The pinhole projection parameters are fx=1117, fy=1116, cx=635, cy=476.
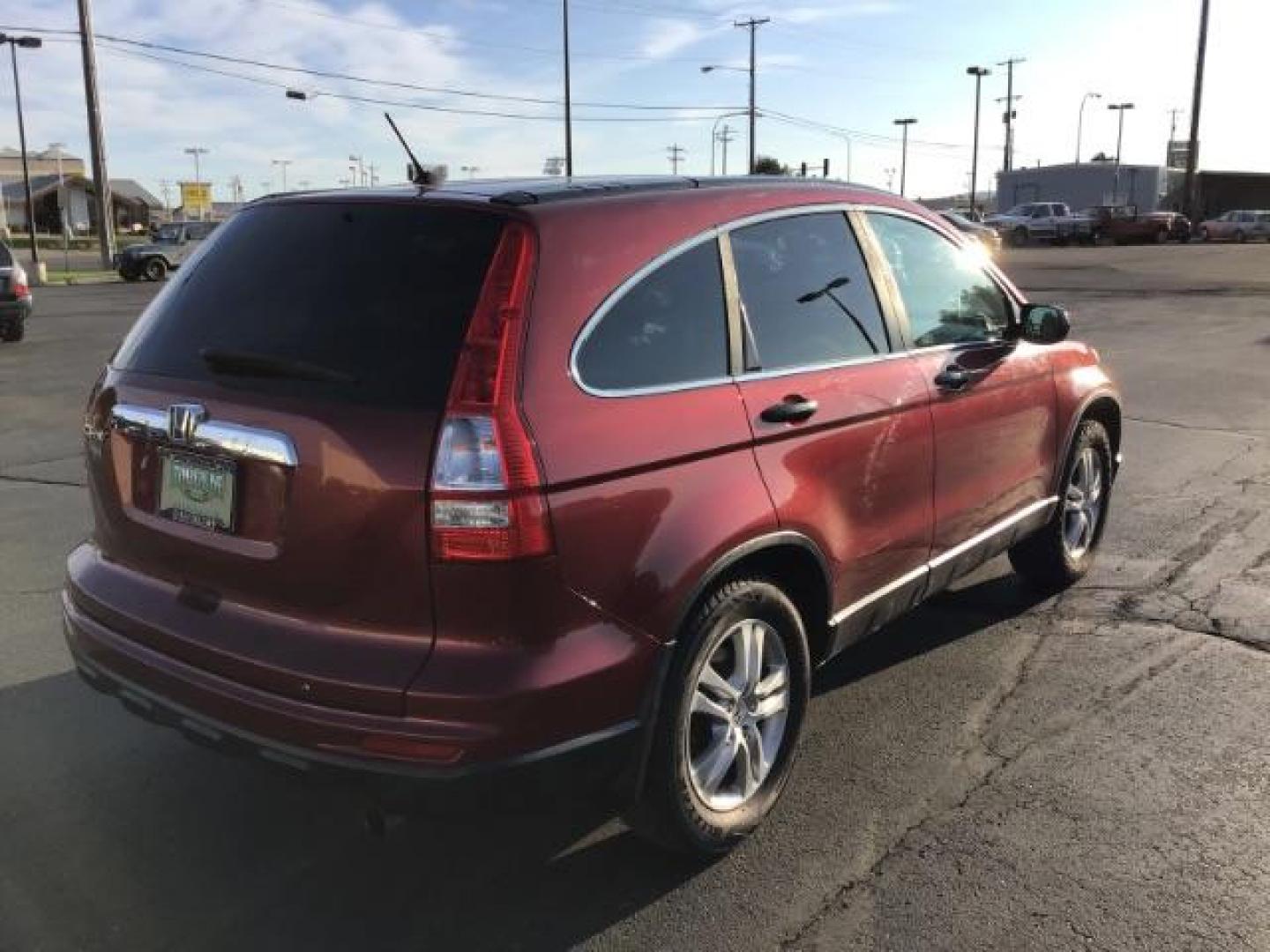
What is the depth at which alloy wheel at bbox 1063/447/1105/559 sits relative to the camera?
5.23m

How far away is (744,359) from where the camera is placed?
3092mm

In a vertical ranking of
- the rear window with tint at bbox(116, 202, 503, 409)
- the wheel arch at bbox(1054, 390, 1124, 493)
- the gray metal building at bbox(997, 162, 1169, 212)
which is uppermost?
the gray metal building at bbox(997, 162, 1169, 212)

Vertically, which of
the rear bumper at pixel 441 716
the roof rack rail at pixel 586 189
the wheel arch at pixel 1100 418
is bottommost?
the rear bumper at pixel 441 716

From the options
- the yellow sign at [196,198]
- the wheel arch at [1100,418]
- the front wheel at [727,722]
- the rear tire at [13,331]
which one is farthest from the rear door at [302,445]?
the yellow sign at [196,198]

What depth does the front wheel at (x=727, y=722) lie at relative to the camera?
284cm

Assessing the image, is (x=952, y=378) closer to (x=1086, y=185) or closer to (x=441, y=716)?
(x=441, y=716)

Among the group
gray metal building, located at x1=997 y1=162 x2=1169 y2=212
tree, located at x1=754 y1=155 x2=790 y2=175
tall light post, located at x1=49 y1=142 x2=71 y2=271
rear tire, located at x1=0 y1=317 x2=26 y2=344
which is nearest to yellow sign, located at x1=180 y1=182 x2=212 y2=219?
tall light post, located at x1=49 y1=142 x2=71 y2=271

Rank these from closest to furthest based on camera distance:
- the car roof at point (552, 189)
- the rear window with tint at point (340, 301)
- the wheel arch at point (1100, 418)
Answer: the rear window with tint at point (340, 301)
the car roof at point (552, 189)
the wheel arch at point (1100, 418)

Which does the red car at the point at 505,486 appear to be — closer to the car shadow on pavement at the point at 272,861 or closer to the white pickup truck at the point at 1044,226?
the car shadow on pavement at the point at 272,861

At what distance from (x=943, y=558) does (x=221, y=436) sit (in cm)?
251

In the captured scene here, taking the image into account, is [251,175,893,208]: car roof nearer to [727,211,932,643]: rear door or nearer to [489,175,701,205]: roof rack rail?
[489,175,701,205]: roof rack rail

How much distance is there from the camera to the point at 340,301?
2.73m

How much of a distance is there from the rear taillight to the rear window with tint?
74 mm

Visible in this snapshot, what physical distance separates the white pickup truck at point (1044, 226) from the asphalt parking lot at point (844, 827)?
52917 millimetres
